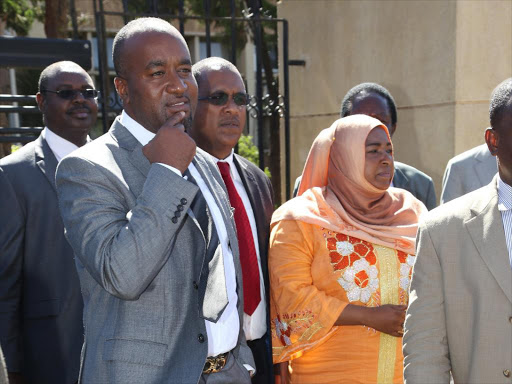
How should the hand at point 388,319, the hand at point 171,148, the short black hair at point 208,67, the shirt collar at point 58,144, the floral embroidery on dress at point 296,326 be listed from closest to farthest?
the hand at point 171,148 < the hand at point 388,319 < the floral embroidery on dress at point 296,326 < the short black hair at point 208,67 < the shirt collar at point 58,144

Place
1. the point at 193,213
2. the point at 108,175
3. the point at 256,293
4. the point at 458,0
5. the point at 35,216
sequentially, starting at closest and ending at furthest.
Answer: the point at 108,175
the point at 193,213
the point at 256,293
the point at 35,216
the point at 458,0

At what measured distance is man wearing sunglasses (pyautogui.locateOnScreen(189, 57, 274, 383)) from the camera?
301 cm

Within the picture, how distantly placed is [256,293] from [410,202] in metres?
1.00

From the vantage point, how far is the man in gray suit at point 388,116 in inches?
165

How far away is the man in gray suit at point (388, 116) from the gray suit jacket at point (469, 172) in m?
0.12

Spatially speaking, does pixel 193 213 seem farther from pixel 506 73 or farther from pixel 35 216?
pixel 506 73

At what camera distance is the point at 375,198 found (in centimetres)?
331

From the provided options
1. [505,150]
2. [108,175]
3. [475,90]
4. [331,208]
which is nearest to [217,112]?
[331,208]

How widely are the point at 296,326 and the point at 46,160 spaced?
1643 mm

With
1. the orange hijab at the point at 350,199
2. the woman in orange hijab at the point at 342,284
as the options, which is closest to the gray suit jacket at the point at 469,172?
the orange hijab at the point at 350,199

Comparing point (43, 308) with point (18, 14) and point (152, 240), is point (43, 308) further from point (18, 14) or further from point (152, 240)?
point (18, 14)

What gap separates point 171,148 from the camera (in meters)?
1.99

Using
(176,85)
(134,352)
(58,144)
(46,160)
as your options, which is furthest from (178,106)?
(58,144)

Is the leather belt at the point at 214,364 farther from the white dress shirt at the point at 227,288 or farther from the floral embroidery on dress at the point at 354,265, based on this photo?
the floral embroidery on dress at the point at 354,265
